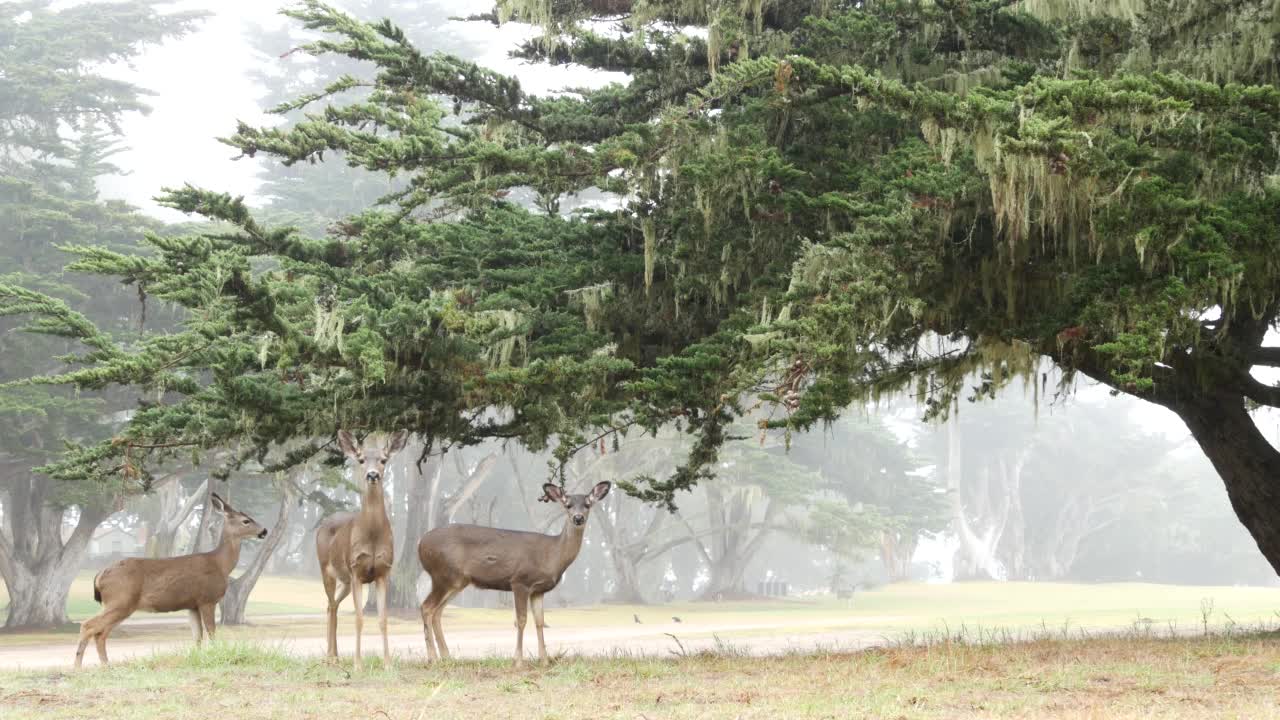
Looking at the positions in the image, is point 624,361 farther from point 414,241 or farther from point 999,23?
point 999,23

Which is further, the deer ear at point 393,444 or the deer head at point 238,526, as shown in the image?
the deer head at point 238,526

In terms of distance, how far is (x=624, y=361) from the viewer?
40.7ft

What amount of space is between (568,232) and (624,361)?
2.84m

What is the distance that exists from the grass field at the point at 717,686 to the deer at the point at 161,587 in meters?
0.79

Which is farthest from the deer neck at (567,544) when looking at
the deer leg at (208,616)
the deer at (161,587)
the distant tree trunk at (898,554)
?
the distant tree trunk at (898,554)

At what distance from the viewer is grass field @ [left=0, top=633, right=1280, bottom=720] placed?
29.5ft

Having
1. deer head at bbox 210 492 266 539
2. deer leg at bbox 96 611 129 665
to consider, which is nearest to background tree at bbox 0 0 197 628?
deer head at bbox 210 492 266 539

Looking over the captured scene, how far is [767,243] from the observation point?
43.9ft

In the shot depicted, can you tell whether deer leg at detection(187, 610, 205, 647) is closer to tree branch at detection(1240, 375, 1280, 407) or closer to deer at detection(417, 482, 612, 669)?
deer at detection(417, 482, 612, 669)

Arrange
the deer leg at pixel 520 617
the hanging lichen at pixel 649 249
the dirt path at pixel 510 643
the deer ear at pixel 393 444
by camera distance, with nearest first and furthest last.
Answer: the deer ear at pixel 393 444
the deer leg at pixel 520 617
the hanging lichen at pixel 649 249
the dirt path at pixel 510 643

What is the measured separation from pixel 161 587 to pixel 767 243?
7.26 meters

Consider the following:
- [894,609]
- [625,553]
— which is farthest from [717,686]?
[894,609]

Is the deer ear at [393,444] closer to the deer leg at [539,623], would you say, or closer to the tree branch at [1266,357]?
the deer leg at [539,623]

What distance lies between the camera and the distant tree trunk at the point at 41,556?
3023cm
